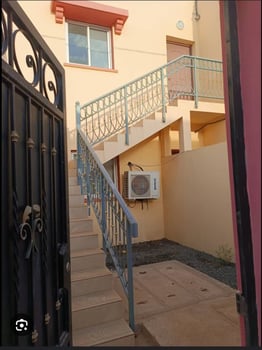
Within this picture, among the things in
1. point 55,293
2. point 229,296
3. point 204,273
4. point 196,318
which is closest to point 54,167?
point 55,293

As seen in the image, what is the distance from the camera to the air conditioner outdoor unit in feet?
17.9

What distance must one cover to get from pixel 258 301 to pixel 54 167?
1338mm

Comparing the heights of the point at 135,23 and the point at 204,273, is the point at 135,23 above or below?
above

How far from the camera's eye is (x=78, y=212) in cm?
329

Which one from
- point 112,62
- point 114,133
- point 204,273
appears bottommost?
point 204,273

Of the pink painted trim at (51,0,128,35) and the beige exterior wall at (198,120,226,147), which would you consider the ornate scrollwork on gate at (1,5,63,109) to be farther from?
the beige exterior wall at (198,120,226,147)

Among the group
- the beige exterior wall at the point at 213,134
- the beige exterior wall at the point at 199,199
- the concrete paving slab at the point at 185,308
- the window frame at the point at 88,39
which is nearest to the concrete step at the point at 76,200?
the concrete paving slab at the point at 185,308

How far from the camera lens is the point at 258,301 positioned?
90 centimetres

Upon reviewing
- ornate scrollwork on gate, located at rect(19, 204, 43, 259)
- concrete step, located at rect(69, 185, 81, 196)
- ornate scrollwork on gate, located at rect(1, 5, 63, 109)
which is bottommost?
ornate scrollwork on gate, located at rect(19, 204, 43, 259)

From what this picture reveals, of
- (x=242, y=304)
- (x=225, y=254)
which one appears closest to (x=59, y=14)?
(x=225, y=254)

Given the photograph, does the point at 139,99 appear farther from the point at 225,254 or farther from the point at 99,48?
the point at 225,254

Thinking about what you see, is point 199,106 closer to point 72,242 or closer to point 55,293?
point 72,242

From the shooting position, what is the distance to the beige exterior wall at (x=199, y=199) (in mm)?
4375

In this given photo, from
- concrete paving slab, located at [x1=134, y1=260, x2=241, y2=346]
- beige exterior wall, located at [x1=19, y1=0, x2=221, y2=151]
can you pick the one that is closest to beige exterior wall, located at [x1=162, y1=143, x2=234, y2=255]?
concrete paving slab, located at [x1=134, y1=260, x2=241, y2=346]
